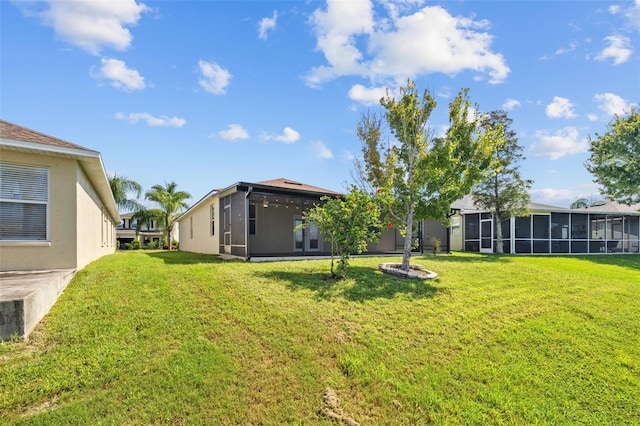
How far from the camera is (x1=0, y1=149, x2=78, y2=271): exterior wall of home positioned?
20.1 feet

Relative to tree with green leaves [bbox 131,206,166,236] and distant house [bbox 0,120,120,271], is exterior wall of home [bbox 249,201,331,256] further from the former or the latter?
tree with green leaves [bbox 131,206,166,236]

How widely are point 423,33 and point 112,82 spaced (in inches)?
374

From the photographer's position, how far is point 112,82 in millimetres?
9969

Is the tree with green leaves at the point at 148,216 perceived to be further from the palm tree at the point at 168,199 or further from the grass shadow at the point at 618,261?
the grass shadow at the point at 618,261

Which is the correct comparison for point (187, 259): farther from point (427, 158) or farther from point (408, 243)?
point (427, 158)

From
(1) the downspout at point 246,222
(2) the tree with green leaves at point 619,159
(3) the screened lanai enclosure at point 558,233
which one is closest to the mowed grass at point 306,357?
(1) the downspout at point 246,222

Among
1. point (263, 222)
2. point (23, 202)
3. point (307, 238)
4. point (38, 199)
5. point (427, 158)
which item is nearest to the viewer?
point (23, 202)

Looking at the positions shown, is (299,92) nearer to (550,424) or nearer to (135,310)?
(135,310)

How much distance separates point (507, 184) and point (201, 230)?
60.6 ft

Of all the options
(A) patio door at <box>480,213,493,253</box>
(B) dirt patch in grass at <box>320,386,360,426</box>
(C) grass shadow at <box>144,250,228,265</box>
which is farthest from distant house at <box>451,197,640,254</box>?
(B) dirt patch in grass at <box>320,386,360,426</box>

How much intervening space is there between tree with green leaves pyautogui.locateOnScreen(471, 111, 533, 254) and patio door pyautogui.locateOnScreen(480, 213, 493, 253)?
2051mm

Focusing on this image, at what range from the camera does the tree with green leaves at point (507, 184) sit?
61.6 ft

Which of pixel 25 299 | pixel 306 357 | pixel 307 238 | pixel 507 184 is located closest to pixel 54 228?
pixel 25 299

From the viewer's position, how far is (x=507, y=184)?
19094 millimetres
